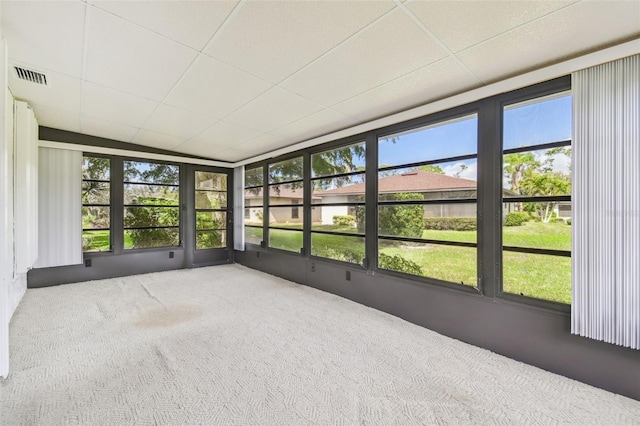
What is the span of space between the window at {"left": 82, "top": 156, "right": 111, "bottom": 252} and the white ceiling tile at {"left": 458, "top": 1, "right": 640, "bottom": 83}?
235 inches

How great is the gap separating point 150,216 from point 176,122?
8.52 feet

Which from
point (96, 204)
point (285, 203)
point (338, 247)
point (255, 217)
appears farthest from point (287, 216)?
point (96, 204)

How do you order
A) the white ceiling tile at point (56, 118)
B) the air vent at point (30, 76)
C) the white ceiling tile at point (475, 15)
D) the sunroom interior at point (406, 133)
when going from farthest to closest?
the white ceiling tile at point (56, 118) < the air vent at point (30, 76) < the sunroom interior at point (406, 133) < the white ceiling tile at point (475, 15)

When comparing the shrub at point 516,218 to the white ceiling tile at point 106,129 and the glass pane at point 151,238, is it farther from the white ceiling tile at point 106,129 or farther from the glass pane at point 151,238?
the glass pane at point 151,238

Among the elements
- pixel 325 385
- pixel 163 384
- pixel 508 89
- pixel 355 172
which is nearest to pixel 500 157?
pixel 508 89

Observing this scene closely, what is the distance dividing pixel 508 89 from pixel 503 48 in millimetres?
A: 547

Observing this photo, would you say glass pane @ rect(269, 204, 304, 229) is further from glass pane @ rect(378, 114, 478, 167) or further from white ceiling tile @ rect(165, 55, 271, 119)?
white ceiling tile @ rect(165, 55, 271, 119)

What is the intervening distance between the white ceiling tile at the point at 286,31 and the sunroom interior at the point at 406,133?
0.05ft

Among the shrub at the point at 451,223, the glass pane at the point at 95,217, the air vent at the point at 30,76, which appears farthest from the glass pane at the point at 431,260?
the glass pane at the point at 95,217

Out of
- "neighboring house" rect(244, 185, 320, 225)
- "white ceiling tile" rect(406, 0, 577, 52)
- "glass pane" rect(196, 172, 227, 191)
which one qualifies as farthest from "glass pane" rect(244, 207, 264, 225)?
"white ceiling tile" rect(406, 0, 577, 52)

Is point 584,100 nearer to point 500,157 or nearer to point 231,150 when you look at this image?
point 500,157

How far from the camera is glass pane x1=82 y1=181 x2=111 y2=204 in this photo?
15.9 ft

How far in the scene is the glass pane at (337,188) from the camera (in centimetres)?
392

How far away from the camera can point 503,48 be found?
201 cm
